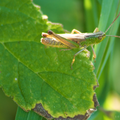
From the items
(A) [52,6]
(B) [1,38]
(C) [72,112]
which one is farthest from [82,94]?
(A) [52,6]

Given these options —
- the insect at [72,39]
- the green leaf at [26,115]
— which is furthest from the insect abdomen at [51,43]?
the green leaf at [26,115]

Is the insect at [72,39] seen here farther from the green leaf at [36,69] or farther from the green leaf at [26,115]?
the green leaf at [26,115]

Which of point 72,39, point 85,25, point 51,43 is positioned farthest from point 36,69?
point 85,25

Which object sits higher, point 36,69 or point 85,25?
point 85,25

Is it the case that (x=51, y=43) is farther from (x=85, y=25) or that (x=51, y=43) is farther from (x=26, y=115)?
(x=85, y=25)

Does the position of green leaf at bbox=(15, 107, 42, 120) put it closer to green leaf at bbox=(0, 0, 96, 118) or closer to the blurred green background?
green leaf at bbox=(0, 0, 96, 118)

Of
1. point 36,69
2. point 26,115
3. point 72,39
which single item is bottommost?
point 26,115
